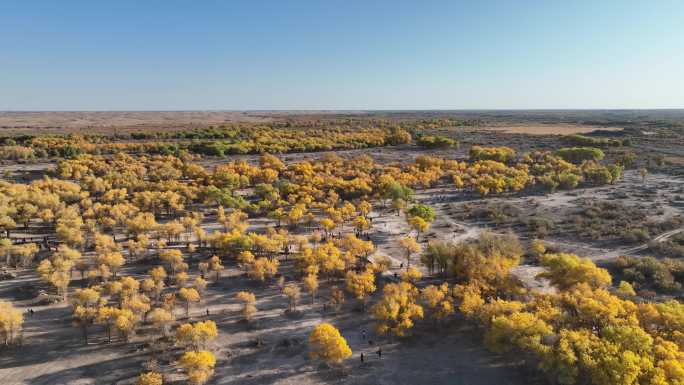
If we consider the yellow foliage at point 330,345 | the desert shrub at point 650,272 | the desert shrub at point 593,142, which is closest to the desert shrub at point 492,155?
the desert shrub at point 593,142

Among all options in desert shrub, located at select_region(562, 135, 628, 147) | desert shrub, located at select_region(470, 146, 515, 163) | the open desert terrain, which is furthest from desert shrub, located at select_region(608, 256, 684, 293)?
desert shrub, located at select_region(562, 135, 628, 147)

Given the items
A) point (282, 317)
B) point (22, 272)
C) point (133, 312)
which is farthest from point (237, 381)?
point (22, 272)

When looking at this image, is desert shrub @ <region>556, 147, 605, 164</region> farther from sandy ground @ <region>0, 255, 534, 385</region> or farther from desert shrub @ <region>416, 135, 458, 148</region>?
sandy ground @ <region>0, 255, 534, 385</region>

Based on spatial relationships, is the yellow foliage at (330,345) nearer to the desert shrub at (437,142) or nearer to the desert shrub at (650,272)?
the desert shrub at (650,272)

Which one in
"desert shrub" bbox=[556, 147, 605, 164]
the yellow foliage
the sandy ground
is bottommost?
the sandy ground

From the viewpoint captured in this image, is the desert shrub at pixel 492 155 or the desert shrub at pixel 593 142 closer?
the desert shrub at pixel 492 155

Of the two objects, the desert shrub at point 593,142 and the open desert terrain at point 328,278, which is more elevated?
the desert shrub at point 593,142

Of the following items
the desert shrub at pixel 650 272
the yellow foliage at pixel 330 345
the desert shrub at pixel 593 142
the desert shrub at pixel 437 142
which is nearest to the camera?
the yellow foliage at pixel 330 345

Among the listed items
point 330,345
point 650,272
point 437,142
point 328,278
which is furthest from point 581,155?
point 330,345

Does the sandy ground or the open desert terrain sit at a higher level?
the open desert terrain

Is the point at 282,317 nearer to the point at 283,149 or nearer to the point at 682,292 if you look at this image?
the point at 682,292

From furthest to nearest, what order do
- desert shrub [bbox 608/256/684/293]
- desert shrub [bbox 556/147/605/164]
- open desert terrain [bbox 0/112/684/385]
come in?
desert shrub [bbox 556/147/605/164] → desert shrub [bbox 608/256/684/293] → open desert terrain [bbox 0/112/684/385]
